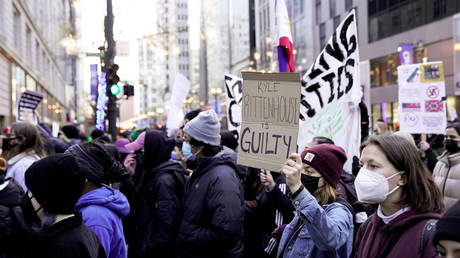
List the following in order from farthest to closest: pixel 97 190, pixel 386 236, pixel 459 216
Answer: pixel 97 190 < pixel 386 236 < pixel 459 216

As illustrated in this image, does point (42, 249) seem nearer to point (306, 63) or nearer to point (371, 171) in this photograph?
point (371, 171)

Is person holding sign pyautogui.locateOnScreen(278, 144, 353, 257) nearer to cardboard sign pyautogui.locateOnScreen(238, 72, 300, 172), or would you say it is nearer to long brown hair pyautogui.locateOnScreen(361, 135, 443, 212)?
cardboard sign pyautogui.locateOnScreen(238, 72, 300, 172)

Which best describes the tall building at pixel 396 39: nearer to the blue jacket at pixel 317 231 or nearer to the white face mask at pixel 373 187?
the blue jacket at pixel 317 231

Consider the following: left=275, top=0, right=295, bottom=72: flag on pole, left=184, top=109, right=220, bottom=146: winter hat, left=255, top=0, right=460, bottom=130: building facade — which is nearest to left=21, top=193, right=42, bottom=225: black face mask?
left=184, top=109, right=220, bottom=146: winter hat

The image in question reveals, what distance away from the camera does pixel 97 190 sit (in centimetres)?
352

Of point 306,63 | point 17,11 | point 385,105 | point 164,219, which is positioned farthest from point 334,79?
point 306,63

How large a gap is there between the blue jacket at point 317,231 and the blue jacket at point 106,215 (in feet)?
3.81

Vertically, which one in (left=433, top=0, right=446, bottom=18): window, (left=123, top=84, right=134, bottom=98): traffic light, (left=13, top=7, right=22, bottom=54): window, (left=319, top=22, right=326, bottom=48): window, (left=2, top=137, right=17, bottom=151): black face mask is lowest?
(left=2, top=137, right=17, bottom=151): black face mask

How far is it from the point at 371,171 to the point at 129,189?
94.2 inches

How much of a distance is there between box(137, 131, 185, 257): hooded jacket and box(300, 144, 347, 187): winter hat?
4.99 ft

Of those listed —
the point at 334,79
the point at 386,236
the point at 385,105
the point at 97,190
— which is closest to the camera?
the point at 386,236

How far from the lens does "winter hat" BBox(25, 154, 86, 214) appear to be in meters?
2.74

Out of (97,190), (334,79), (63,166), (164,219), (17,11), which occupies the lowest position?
(164,219)

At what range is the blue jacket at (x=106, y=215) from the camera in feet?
10.9
